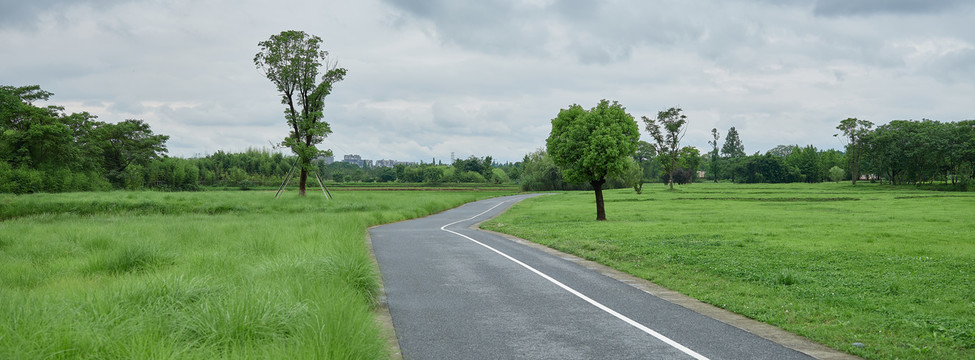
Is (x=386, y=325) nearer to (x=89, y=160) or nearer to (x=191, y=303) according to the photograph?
(x=191, y=303)

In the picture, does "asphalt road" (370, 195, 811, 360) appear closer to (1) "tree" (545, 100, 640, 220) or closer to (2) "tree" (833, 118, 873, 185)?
(1) "tree" (545, 100, 640, 220)

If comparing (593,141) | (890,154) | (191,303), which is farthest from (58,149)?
(890,154)

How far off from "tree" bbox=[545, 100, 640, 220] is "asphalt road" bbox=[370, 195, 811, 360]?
14346 mm

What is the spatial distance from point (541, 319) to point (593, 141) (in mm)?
20017

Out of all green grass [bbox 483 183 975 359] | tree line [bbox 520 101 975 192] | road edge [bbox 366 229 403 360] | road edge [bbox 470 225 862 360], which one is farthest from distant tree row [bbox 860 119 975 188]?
road edge [bbox 366 229 403 360]

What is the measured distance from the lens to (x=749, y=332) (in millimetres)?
7625

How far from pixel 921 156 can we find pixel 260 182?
11854 cm

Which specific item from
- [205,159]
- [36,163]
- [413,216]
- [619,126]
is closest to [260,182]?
[205,159]

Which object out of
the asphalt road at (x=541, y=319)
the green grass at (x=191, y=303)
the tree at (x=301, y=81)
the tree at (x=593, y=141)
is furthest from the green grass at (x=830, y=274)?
the tree at (x=301, y=81)

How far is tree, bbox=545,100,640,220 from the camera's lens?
27.1 metres

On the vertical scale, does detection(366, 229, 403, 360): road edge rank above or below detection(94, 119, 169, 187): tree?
below

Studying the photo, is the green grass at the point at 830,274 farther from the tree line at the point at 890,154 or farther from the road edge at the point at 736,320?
the tree line at the point at 890,154

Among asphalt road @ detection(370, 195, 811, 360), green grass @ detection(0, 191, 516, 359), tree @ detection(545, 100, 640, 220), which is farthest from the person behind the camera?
tree @ detection(545, 100, 640, 220)

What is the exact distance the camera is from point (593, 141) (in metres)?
27.1
